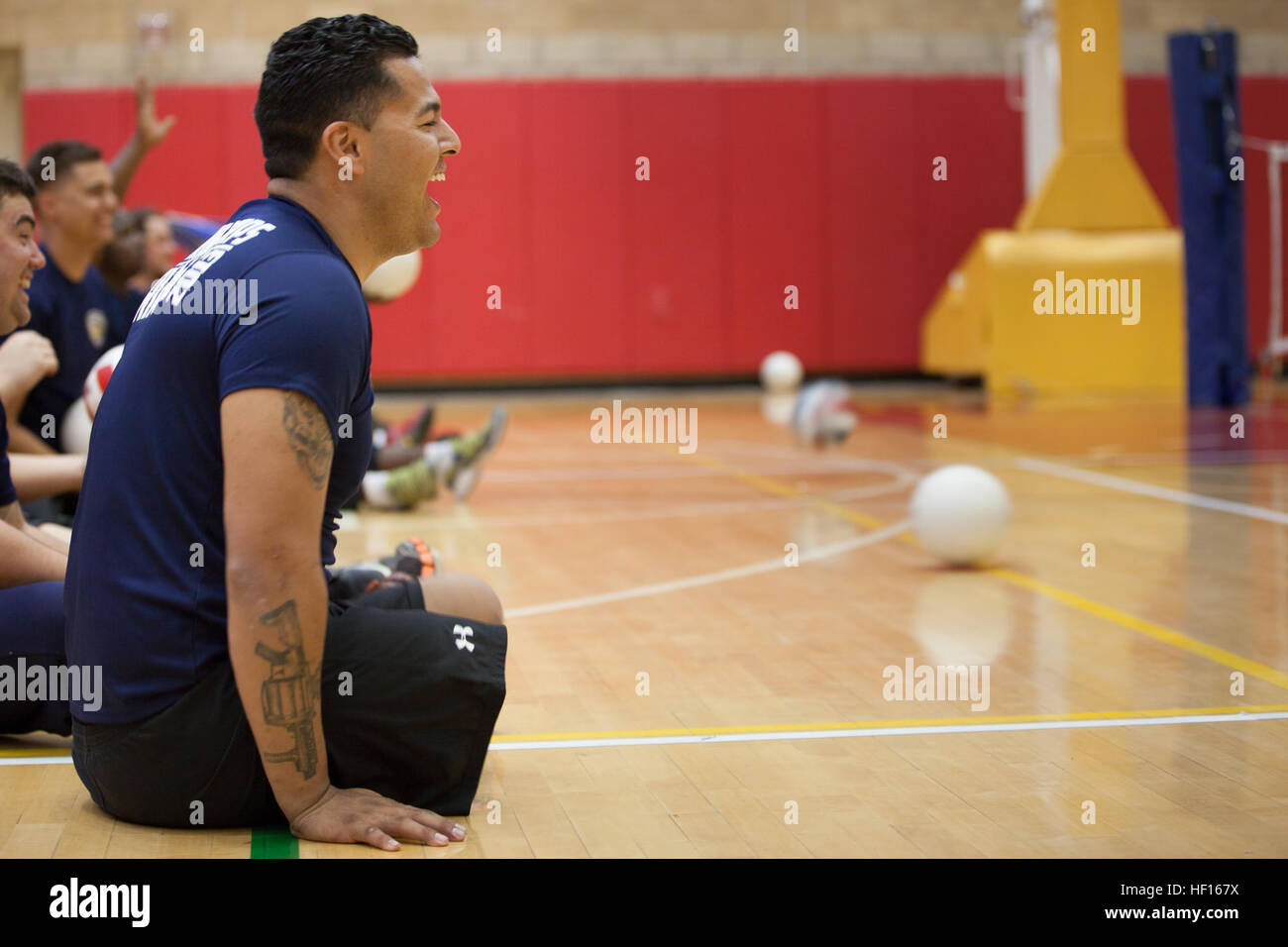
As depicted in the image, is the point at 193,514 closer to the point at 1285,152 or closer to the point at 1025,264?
the point at 1025,264

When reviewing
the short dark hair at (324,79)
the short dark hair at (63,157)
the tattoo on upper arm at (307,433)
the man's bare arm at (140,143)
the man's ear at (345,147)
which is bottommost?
the tattoo on upper arm at (307,433)

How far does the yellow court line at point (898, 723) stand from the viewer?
322cm

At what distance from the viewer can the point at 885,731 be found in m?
3.21

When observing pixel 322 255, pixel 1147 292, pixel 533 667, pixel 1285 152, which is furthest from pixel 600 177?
pixel 322 255

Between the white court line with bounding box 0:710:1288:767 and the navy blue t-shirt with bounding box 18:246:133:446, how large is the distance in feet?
9.80

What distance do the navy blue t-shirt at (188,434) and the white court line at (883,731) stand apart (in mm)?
931

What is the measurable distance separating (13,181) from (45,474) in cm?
99

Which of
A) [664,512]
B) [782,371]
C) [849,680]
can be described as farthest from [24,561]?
[782,371]

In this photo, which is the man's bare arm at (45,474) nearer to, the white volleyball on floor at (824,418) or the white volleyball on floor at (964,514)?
the white volleyball on floor at (964,514)

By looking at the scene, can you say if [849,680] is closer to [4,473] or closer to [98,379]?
[4,473]

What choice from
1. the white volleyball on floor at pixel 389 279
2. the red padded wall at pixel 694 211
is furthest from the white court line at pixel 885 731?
the red padded wall at pixel 694 211

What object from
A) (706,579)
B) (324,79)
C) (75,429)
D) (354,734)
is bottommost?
(706,579)

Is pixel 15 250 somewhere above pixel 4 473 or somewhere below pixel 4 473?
above
